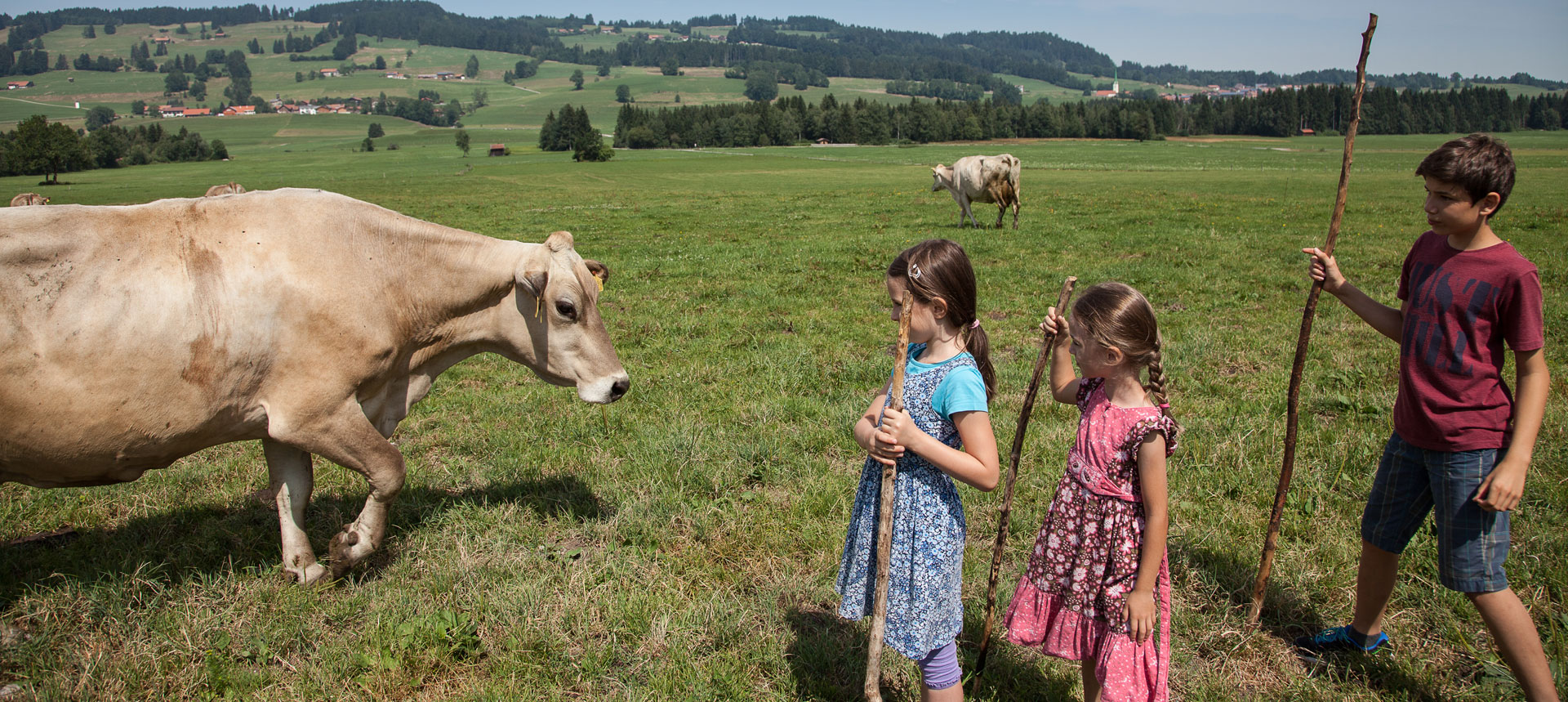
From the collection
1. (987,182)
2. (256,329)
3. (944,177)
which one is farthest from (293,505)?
(944,177)

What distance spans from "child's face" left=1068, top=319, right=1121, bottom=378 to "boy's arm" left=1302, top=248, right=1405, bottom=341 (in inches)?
45.4

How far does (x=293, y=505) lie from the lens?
4.48 metres

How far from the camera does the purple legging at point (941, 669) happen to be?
3.07 m

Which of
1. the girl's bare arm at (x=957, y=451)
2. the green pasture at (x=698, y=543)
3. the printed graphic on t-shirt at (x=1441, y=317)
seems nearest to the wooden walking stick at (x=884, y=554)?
the girl's bare arm at (x=957, y=451)

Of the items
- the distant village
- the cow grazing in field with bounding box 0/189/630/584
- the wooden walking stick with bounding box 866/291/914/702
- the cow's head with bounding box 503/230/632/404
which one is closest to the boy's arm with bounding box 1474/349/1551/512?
the wooden walking stick with bounding box 866/291/914/702

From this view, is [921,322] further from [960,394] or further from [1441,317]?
[1441,317]

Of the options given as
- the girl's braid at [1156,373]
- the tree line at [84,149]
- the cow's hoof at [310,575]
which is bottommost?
the tree line at [84,149]

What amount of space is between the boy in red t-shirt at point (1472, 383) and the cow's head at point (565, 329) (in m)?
3.72

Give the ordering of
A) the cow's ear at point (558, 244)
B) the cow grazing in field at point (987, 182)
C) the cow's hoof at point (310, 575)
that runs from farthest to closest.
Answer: the cow grazing in field at point (987, 182)
the cow's ear at point (558, 244)
the cow's hoof at point (310, 575)

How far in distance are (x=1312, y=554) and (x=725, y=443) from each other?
12.3 ft

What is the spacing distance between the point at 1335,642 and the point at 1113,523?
171cm

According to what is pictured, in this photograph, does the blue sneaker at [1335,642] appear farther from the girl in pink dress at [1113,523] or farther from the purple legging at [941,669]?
the purple legging at [941,669]

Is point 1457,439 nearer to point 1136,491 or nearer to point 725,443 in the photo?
point 1136,491

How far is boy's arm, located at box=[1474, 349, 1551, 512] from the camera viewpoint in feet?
9.73
